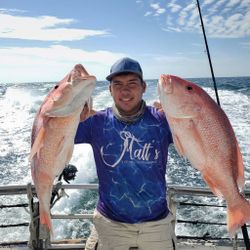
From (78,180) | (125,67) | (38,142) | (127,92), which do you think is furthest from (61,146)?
(78,180)

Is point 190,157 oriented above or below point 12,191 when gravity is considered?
above

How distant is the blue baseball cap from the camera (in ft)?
8.95

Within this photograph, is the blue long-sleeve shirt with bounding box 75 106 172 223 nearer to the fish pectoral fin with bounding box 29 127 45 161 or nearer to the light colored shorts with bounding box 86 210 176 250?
the light colored shorts with bounding box 86 210 176 250

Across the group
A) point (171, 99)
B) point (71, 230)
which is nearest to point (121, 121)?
point (171, 99)

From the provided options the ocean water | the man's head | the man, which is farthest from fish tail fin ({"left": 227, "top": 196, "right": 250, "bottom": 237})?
the ocean water

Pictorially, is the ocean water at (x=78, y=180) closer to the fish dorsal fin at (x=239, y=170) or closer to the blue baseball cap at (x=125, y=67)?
the fish dorsal fin at (x=239, y=170)

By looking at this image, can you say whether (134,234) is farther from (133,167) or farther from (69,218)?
(69,218)

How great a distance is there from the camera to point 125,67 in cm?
273

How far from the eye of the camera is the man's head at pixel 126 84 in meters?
2.73

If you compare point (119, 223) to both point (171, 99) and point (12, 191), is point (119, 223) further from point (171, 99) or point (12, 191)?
point (12, 191)

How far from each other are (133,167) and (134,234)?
51cm

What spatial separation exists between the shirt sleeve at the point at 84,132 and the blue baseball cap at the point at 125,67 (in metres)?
0.39

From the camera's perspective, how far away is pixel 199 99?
228cm

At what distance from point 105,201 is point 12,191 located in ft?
5.01
